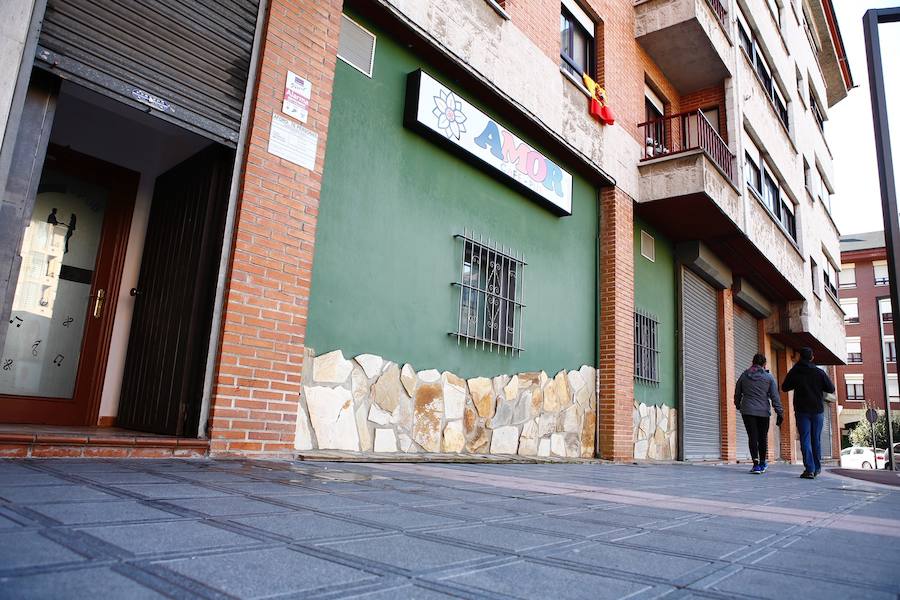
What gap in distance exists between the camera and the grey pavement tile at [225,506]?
214 cm

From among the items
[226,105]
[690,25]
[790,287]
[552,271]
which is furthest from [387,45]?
[790,287]

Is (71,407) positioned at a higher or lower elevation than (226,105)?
lower

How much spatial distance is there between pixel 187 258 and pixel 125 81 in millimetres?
1380

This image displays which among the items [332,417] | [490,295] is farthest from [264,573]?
[490,295]

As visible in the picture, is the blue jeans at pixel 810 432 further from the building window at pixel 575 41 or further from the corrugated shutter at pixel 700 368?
the building window at pixel 575 41

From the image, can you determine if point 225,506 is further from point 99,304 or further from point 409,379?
point 99,304

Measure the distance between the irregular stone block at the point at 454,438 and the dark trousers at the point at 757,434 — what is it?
15.3ft

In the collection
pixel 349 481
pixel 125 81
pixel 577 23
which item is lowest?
pixel 349 481

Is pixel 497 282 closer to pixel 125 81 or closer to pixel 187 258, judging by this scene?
pixel 187 258

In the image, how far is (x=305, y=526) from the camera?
2.00m

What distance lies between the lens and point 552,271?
27.2 ft

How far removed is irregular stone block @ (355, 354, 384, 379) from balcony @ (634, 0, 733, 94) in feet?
27.1

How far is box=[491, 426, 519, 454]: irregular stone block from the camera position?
22.6 ft

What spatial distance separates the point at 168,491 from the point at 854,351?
157ft
